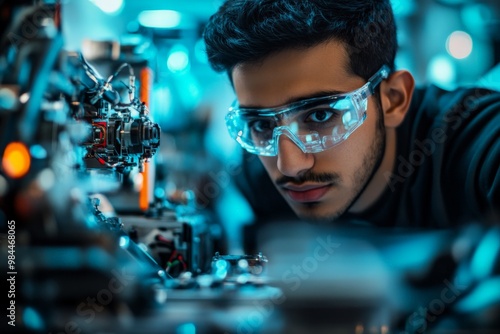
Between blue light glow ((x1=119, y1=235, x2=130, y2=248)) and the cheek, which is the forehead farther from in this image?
blue light glow ((x1=119, y1=235, x2=130, y2=248))

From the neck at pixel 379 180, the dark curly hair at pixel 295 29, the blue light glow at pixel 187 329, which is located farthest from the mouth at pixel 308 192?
the blue light glow at pixel 187 329

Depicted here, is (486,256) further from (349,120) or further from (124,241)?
(124,241)

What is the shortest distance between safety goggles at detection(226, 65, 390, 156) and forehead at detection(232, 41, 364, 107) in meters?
0.02

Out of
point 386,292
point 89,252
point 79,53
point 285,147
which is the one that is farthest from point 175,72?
point 386,292

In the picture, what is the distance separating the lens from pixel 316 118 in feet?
3.00

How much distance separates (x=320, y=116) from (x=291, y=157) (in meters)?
0.10

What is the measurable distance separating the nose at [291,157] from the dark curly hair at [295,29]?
0.18 meters

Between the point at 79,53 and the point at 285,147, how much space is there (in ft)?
1.52

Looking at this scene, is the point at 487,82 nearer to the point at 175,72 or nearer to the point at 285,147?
the point at 285,147

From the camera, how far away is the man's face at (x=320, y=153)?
90 cm

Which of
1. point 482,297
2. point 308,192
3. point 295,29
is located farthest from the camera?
point 308,192

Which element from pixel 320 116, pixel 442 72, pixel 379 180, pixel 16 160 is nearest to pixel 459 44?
pixel 442 72

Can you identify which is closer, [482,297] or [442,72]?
[482,297]

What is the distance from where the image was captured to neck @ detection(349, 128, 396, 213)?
108 cm
